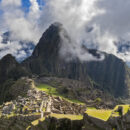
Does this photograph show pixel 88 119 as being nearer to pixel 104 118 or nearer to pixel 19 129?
pixel 104 118

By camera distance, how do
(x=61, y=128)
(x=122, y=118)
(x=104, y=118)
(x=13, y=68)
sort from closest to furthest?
(x=122, y=118)
(x=104, y=118)
(x=61, y=128)
(x=13, y=68)

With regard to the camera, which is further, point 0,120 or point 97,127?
point 0,120

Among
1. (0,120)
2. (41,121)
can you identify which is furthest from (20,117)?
(41,121)

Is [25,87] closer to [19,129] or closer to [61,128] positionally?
[19,129]

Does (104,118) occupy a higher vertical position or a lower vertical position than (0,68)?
higher

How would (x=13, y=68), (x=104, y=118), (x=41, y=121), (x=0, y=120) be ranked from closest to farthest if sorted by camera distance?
(x=104, y=118), (x=41, y=121), (x=0, y=120), (x=13, y=68)

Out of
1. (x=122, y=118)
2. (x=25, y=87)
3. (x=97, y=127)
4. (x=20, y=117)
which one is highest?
(x=122, y=118)

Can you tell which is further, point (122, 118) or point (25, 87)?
point (25, 87)

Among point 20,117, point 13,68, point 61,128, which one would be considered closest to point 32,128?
point 61,128

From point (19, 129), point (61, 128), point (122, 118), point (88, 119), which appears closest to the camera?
point (122, 118)
